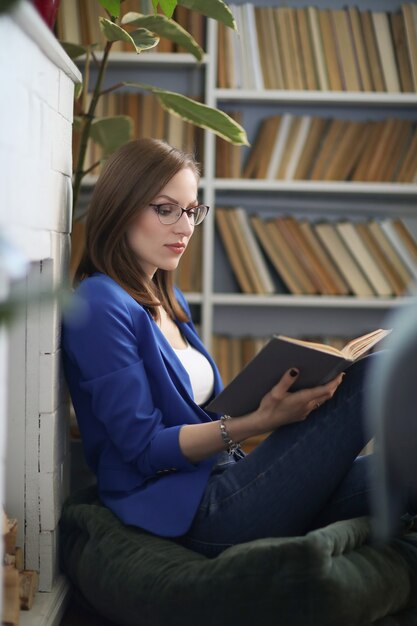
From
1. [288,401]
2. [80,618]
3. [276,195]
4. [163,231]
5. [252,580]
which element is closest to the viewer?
[252,580]

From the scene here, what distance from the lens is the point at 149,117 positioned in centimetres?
312

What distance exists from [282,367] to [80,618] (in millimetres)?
684

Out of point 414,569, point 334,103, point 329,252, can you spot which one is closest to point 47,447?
point 414,569

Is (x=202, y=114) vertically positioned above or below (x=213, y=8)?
below

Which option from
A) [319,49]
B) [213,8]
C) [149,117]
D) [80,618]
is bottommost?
[80,618]

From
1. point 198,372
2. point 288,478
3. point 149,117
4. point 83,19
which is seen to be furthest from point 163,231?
point 83,19

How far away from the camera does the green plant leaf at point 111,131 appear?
8.29ft

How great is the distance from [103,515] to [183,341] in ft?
1.64

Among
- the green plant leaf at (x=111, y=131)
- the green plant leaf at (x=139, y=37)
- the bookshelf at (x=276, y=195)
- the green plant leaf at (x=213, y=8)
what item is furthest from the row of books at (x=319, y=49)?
the green plant leaf at (x=139, y=37)

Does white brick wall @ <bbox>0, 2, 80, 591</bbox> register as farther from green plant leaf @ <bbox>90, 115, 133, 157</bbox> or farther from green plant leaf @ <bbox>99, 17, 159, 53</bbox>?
green plant leaf @ <bbox>90, 115, 133, 157</bbox>

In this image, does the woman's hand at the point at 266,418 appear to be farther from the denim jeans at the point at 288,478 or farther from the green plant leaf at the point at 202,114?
the green plant leaf at the point at 202,114

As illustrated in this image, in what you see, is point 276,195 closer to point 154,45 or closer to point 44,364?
point 154,45

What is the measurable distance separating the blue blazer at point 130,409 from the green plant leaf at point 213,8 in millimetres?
736

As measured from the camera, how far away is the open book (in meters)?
1.46
